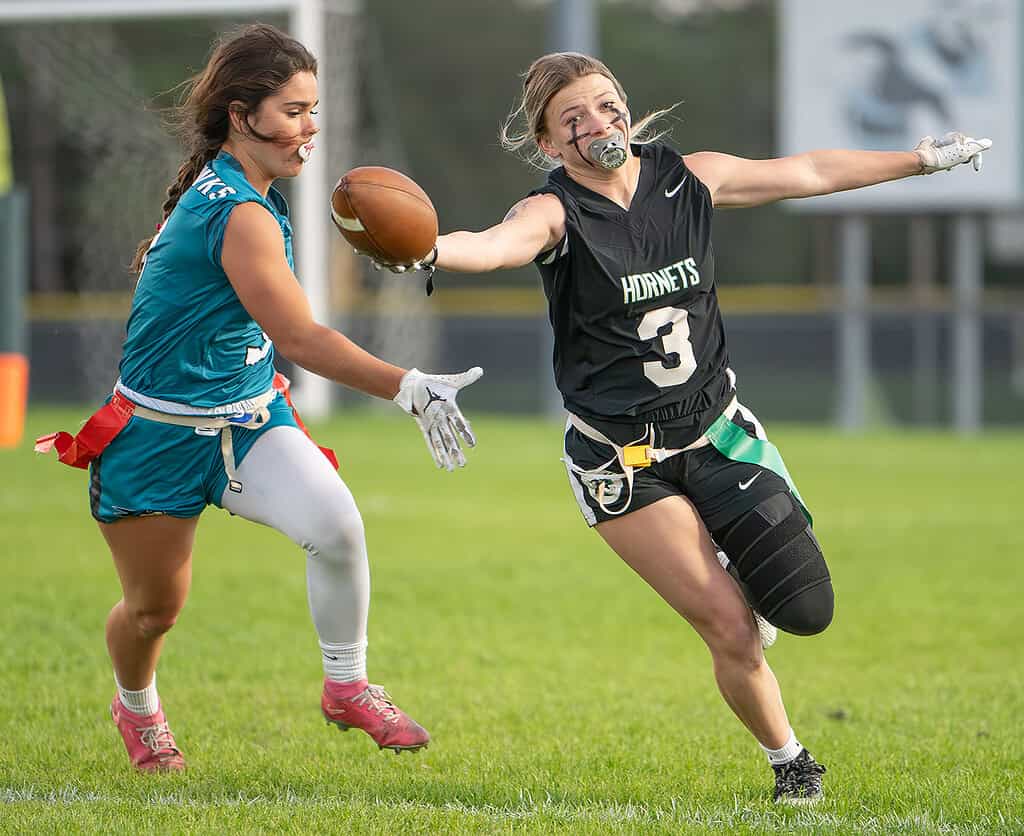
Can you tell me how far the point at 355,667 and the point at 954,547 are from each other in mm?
6378

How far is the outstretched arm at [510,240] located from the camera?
3.85 metres

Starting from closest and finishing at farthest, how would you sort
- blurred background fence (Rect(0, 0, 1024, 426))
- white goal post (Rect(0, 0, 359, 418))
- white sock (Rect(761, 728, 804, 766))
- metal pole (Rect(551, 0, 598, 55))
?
white sock (Rect(761, 728, 804, 766))
white goal post (Rect(0, 0, 359, 418))
metal pole (Rect(551, 0, 598, 55))
blurred background fence (Rect(0, 0, 1024, 426))

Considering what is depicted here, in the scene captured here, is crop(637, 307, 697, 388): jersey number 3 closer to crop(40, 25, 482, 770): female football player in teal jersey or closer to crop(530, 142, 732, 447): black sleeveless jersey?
crop(530, 142, 732, 447): black sleeveless jersey

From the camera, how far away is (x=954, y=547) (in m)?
10.0

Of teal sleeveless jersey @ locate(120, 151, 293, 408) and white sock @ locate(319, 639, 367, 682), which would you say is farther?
white sock @ locate(319, 639, 367, 682)

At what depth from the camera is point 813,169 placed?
465 centimetres

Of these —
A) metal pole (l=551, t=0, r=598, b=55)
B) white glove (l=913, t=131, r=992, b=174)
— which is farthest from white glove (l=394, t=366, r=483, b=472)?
metal pole (l=551, t=0, r=598, b=55)

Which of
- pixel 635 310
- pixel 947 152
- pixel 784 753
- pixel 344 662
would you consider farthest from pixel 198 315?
pixel 947 152

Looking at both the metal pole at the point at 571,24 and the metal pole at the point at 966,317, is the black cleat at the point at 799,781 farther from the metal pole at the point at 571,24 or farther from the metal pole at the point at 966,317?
the metal pole at the point at 966,317

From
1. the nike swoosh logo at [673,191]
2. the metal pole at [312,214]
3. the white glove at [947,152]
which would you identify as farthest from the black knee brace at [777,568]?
the metal pole at [312,214]

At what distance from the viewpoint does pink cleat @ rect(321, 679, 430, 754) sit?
4410 millimetres

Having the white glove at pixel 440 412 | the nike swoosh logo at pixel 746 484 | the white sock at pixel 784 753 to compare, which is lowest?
the white sock at pixel 784 753

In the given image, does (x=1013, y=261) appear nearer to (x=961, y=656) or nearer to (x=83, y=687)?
(x=961, y=656)

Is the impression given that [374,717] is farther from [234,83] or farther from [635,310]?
[234,83]
